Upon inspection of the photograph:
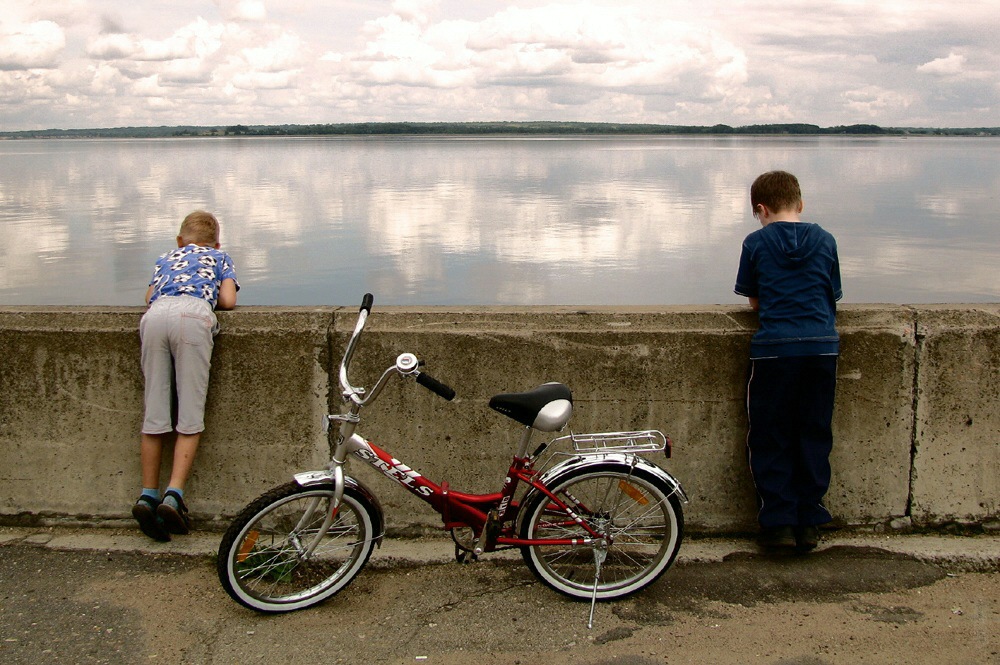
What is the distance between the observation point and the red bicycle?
14.0ft

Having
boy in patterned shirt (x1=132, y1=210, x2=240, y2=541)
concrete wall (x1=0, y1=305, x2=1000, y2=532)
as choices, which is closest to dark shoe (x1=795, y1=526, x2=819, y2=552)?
concrete wall (x1=0, y1=305, x2=1000, y2=532)

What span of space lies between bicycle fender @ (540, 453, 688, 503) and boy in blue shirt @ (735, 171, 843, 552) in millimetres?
661

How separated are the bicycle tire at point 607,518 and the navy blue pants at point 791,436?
0.61 metres

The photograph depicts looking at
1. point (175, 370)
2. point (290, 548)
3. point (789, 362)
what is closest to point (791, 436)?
point (789, 362)

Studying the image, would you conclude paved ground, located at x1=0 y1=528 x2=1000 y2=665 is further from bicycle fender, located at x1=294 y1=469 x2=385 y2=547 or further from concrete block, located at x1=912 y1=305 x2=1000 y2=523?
bicycle fender, located at x1=294 y1=469 x2=385 y2=547

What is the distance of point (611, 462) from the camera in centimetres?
432

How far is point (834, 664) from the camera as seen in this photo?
386 cm

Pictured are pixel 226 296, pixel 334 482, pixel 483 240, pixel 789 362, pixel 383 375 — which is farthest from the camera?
pixel 483 240

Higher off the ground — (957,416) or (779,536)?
(957,416)

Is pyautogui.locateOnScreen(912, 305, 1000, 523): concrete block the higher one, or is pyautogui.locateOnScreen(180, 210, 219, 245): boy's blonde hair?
pyautogui.locateOnScreen(180, 210, 219, 245): boy's blonde hair

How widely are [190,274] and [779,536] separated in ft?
10.4

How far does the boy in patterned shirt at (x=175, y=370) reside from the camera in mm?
4785

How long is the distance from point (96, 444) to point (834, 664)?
12.0 feet

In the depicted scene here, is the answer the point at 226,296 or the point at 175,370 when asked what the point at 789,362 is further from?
the point at 175,370
